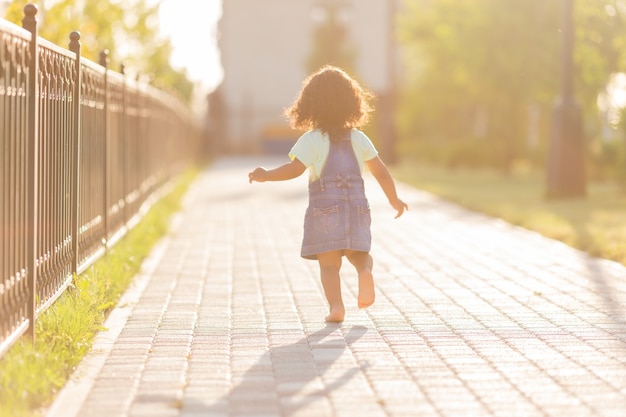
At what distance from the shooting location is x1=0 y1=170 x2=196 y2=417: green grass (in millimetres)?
5059

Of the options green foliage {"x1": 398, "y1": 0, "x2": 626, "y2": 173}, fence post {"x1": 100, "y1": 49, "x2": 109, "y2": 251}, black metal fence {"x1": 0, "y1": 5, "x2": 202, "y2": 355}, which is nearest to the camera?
black metal fence {"x1": 0, "y1": 5, "x2": 202, "y2": 355}

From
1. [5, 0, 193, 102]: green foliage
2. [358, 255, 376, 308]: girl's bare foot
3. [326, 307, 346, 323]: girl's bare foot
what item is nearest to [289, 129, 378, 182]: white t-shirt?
[358, 255, 376, 308]: girl's bare foot

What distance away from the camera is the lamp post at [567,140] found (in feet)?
61.8

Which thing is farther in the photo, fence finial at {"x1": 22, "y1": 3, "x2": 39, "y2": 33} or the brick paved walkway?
fence finial at {"x1": 22, "y1": 3, "x2": 39, "y2": 33}

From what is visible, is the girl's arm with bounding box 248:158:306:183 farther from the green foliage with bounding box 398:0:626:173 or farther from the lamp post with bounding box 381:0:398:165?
the lamp post with bounding box 381:0:398:165

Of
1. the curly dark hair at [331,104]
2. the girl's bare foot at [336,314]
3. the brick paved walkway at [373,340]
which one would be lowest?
the brick paved walkway at [373,340]

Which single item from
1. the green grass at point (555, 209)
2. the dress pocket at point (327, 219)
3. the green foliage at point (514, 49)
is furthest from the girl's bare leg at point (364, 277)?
the green foliage at point (514, 49)

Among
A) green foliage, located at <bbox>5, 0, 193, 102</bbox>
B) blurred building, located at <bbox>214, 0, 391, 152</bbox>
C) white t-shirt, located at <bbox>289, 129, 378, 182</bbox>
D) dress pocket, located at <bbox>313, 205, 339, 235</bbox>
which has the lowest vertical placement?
dress pocket, located at <bbox>313, 205, 339, 235</bbox>

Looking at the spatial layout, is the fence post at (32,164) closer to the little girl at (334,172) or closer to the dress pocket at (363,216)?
the little girl at (334,172)

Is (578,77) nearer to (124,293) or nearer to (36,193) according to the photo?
(124,293)

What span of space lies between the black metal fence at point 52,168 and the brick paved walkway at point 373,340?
1.62ft

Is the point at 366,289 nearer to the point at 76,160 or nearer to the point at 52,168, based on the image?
the point at 52,168

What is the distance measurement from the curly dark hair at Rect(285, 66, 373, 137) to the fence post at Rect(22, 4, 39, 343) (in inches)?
71.1

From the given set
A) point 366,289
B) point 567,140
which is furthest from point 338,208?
point 567,140
